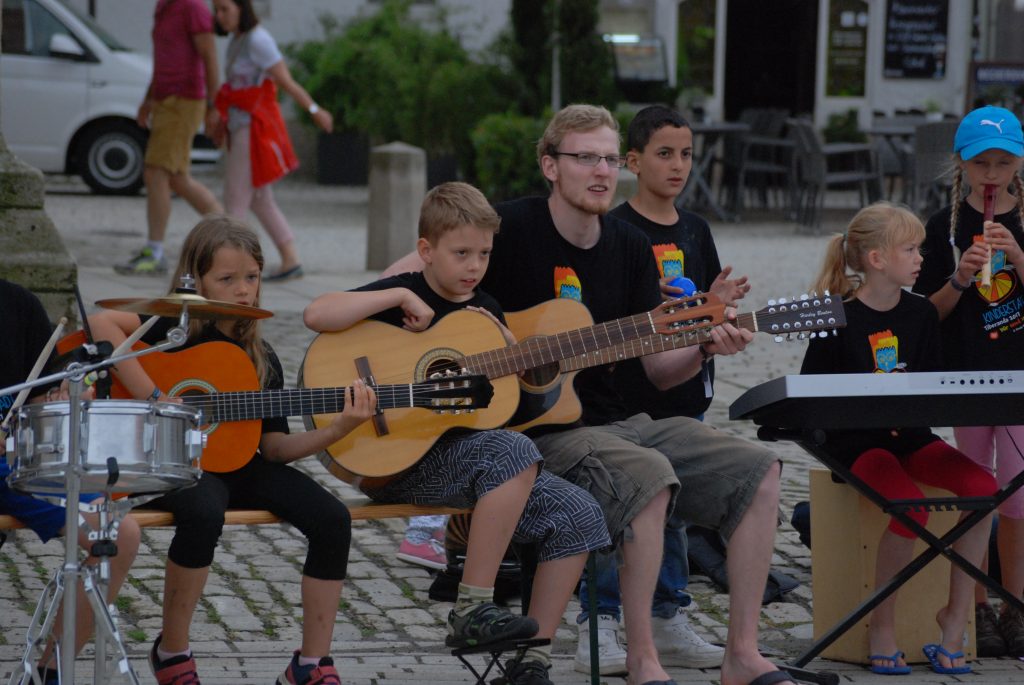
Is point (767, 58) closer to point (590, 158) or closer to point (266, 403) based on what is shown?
point (590, 158)

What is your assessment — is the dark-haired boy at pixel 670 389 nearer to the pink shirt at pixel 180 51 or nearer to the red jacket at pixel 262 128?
the red jacket at pixel 262 128

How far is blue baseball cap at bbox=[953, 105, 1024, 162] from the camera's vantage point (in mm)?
4895

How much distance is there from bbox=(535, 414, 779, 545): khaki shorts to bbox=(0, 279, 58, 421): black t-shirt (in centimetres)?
140

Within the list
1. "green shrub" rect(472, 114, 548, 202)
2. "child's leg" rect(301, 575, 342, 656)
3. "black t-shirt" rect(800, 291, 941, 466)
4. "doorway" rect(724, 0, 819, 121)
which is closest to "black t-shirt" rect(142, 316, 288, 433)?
"child's leg" rect(301, 575, 342, 656)

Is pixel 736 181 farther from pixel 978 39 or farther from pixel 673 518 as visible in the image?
pixel 673 518

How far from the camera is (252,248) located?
14.7ft

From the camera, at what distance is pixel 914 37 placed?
22.2m

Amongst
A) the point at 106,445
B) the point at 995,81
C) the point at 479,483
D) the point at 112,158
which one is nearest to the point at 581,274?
the point at 479,483

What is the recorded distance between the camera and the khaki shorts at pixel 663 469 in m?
4.38

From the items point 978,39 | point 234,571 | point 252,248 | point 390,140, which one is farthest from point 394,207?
point 978,39

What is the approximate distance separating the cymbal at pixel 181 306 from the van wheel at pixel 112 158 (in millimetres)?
13279

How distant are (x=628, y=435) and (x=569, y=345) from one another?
0.37m

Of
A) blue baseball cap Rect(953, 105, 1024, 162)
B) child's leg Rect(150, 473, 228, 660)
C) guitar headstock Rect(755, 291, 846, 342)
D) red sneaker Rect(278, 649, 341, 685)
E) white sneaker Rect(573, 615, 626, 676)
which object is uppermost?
blue baseball cap Rect(953, 105, 1024, 162)

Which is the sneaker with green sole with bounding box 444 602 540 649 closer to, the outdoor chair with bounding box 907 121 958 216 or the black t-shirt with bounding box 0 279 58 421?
the black t-shirt with bounding box 0 279 58 421
